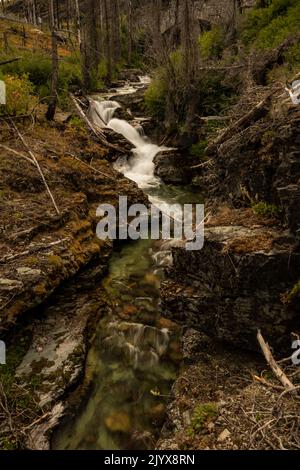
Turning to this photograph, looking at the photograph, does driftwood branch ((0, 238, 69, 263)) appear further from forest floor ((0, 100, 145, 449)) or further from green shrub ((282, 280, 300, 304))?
green shrub ((282, 280, 300, 304))

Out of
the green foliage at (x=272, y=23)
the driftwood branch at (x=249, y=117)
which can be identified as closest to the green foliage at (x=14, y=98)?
the driftwood branch at (x=249, y=117)

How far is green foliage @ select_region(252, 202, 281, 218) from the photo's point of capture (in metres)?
5.53

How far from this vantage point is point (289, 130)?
5098 mm

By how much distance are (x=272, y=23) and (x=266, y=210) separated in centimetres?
1156

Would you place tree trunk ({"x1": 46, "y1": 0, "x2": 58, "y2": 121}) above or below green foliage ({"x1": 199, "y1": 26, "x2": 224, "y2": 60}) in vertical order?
below

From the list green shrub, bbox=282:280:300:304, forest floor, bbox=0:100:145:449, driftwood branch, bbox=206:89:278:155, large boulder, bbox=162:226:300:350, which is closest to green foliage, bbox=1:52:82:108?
forest floor, bbox=0:100:145:449

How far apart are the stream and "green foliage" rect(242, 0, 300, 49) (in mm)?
8707

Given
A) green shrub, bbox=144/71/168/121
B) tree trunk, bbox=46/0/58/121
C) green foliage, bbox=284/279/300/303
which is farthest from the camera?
green shrub, bbox=144/71/168/121

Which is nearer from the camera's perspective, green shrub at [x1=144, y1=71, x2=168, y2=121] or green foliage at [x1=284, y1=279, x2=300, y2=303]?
green foliage at [x1=284, y1=279, x2=300, y2=303]

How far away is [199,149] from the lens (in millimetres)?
13812

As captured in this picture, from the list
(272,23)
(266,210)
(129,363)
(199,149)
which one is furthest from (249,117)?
(272,23)

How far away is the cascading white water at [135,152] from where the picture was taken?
1365 cm
